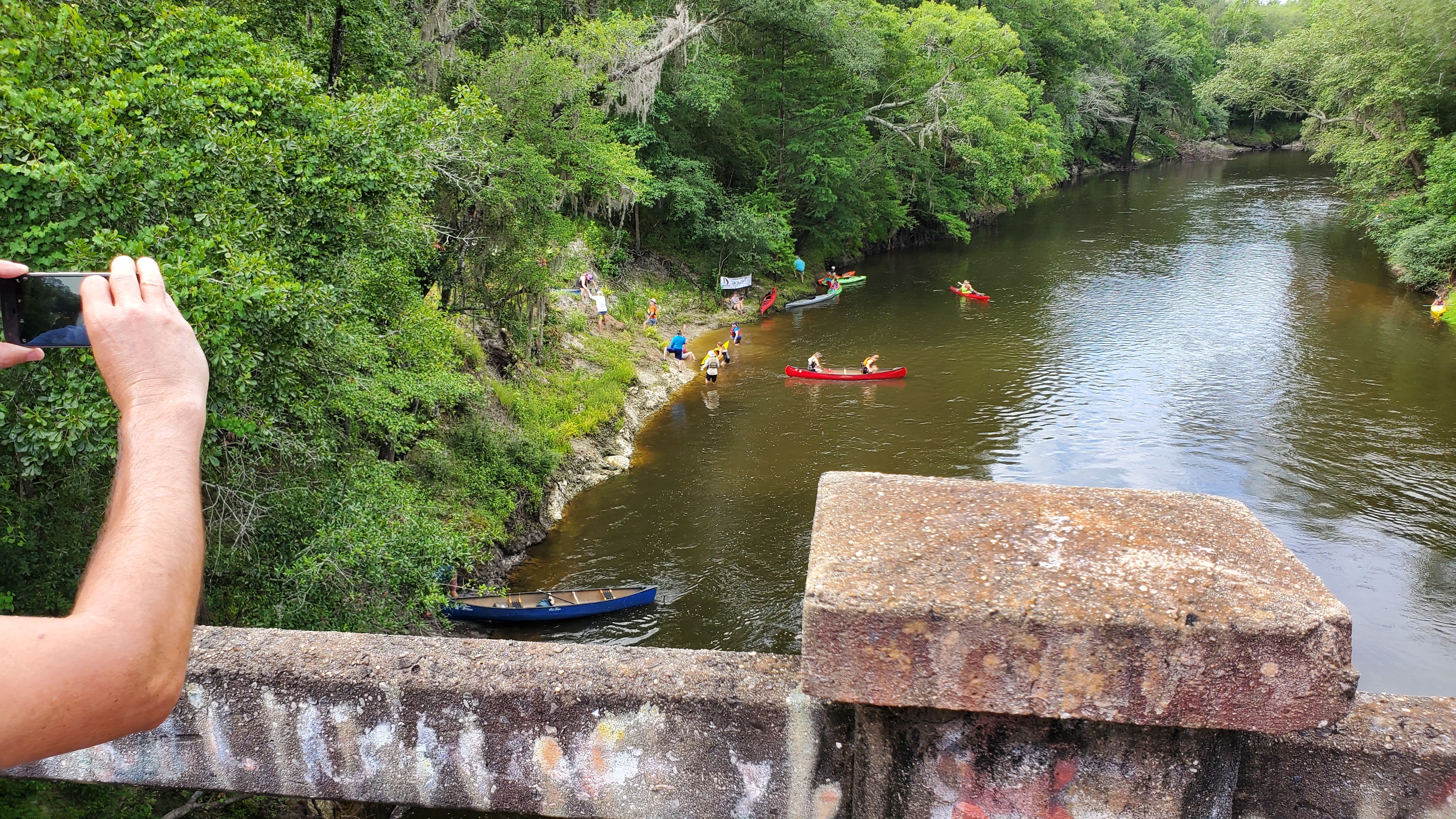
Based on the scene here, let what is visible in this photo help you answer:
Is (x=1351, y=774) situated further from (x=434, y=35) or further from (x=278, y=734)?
(x=434, y=35)

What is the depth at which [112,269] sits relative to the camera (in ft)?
4.77

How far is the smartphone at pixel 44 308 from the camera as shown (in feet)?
4.84

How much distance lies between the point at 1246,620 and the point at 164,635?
73.9 inches

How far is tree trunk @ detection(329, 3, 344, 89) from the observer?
42.1 feet

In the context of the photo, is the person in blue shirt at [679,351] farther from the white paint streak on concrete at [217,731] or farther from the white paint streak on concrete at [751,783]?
the white paint streak on concrete at [751,783]

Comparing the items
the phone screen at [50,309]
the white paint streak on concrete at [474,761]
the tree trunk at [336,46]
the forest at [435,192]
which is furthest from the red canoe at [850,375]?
the phone screen at [50,309]

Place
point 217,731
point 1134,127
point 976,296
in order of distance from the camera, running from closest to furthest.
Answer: point 217,731 → point 976,296 → point 1134,127

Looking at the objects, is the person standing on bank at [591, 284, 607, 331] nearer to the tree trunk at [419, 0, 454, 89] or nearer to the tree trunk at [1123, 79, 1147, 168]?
the tree trunk at [419, 0, 454, 89]

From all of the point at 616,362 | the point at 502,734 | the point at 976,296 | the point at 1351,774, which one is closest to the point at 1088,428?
the point at 616,362

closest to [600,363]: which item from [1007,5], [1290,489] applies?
[1290,489]

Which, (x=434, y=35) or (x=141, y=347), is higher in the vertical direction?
(x=434, y=35)

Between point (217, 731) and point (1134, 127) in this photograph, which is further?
point (1134, 127)

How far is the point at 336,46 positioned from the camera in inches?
512

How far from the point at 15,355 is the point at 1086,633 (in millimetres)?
2017
